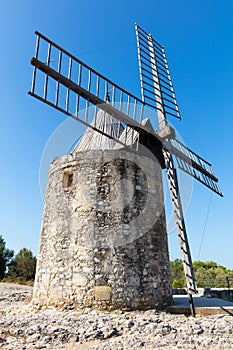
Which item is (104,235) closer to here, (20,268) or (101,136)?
(101,136)

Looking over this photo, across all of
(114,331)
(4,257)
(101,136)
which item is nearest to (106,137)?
(101,136)

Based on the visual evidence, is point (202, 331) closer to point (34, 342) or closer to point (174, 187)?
point (34, 342)

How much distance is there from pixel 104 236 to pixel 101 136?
10.8 feet

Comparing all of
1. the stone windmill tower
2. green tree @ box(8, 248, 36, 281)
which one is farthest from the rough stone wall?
green tree @ box(8, 248, 36, 281)

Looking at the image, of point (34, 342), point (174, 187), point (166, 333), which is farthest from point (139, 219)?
point (34, 342)

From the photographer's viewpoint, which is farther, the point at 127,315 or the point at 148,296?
the point at 148,296

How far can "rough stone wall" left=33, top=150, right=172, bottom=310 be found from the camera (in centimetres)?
558

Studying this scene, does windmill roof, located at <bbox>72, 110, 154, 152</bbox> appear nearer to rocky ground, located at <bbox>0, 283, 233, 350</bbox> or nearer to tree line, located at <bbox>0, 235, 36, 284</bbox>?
rocky ground, located at <bbox>0, 283, 233, 350</bbox>

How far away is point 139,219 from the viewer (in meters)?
6.23

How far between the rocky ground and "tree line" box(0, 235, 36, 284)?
15304 mm

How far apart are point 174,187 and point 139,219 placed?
1.43 m

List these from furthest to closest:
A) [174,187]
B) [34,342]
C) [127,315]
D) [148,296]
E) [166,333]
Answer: [174,187] → [148,296] → [127,315] → [166,333] → [34,342]

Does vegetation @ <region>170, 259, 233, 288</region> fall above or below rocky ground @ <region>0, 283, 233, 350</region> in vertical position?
above

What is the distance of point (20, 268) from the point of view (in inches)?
837
